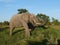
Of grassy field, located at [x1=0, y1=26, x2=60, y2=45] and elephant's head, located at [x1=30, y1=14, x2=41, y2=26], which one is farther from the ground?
elephant's head, located at [x1=30, y1=14, x2=41, y2=26]

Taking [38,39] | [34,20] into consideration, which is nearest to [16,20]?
[34,20]

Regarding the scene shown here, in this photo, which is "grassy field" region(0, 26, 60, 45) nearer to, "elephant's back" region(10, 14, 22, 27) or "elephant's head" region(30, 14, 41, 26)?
"elephant's head" region(30, 14, 41, 26)

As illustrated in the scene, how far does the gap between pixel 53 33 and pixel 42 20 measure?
1.66 metres

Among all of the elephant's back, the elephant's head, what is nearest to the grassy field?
the elephant's head

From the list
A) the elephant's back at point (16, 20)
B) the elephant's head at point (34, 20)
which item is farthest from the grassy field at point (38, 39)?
the elephant's back at point (16, 20)

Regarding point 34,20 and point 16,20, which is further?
point 16,20

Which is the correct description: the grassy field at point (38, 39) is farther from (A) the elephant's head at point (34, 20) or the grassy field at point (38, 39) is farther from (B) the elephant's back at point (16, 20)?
(B) the elephant's back at point (16, 20)

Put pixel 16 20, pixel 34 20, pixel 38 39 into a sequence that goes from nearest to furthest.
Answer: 1. pixel 38 39
2. pixel 34 20
3. pixel 16 20

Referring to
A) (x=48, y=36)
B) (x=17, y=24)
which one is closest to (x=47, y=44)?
(x=48, y=36)

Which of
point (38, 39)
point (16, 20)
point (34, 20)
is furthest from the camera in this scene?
point (16, 20)

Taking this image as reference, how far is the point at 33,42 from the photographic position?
1453 cm

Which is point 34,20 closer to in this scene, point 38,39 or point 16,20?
point 16,20

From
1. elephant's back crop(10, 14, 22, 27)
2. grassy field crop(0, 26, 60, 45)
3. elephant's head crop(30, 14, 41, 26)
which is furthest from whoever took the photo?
elephant's back crop(10, 14, 22, 27)

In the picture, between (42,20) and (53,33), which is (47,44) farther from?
(42,20)
